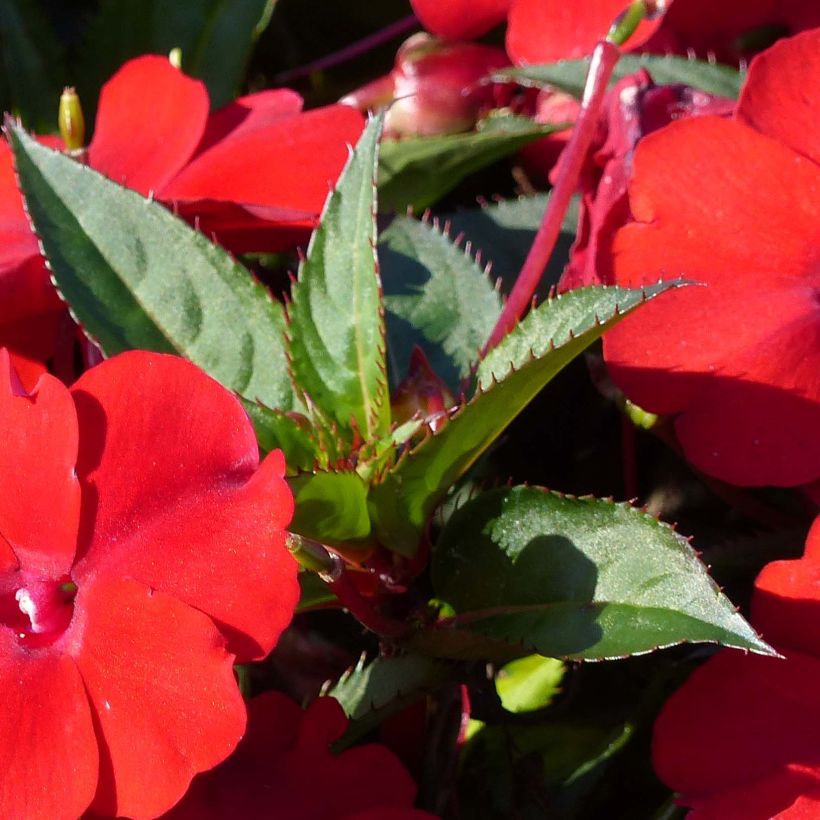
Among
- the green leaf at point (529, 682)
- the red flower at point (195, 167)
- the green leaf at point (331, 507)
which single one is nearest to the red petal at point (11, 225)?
the red flower at point (195, 167)

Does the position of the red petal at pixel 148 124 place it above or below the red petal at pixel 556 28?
above

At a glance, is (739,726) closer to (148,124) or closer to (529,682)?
(529,682)

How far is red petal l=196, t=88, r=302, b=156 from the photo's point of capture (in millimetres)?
679

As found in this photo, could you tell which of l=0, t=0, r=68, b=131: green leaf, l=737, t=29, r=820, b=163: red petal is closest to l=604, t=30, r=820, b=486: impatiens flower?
l=737, t=29, r=820, b=163: red petal

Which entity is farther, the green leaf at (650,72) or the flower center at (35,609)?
the green leaf at (650,72)

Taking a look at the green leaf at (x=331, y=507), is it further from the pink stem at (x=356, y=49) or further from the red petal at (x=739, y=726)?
the pink stem at (x=356, y=49)

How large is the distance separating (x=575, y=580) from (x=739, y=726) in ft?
0.30

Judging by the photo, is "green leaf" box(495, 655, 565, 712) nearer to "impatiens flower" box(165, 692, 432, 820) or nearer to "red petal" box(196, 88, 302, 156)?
"impatiens flower" box(165, 692, 432, 820)

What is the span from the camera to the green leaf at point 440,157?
2.25 feet

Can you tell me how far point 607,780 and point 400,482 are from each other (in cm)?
19

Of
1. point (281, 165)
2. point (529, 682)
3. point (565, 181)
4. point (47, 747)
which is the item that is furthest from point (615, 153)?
point (47, 747)

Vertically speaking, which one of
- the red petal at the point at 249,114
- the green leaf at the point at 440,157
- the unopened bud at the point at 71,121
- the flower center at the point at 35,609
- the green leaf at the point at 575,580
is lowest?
the green leaf at the point at 575,580

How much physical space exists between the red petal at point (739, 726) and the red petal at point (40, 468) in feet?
0.83

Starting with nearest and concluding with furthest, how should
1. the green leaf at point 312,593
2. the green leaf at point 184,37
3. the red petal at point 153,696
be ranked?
the red petal at point 153,696, the green leaf at point 312,593, the green leaf at point 184,37
